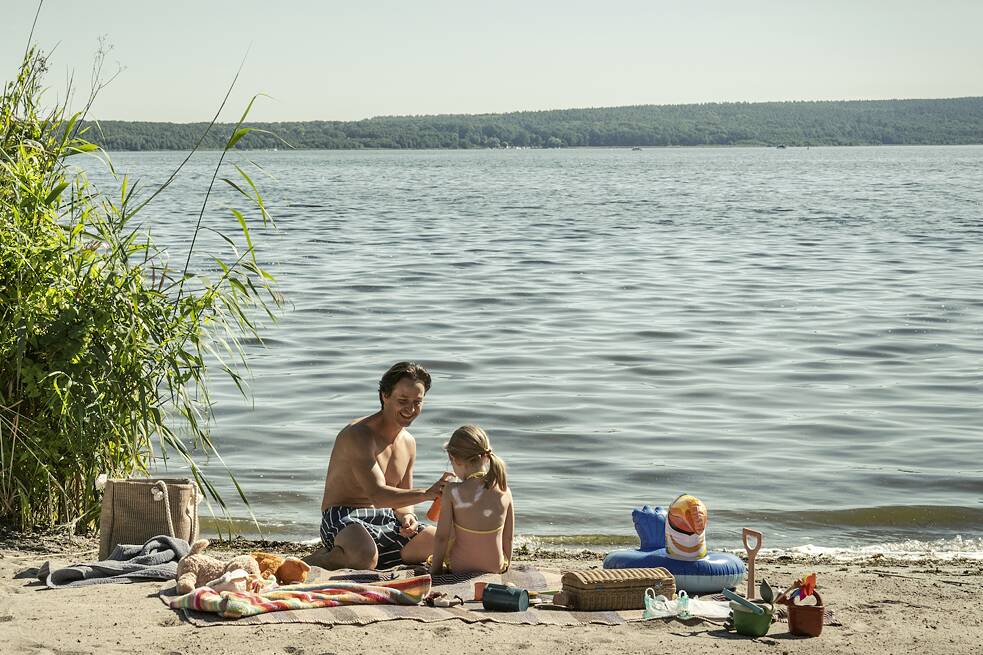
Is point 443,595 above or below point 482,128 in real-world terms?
below

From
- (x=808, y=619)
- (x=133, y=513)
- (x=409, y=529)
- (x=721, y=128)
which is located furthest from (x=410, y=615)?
(x=721, y=128)

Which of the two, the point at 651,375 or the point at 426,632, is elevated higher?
the point at 426,632

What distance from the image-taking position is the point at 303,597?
5.30 metres

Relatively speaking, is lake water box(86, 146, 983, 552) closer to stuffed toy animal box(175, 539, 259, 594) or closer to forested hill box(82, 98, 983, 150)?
stuffed toy animal box(175, 539, 259, 594)

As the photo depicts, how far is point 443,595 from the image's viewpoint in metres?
5.52

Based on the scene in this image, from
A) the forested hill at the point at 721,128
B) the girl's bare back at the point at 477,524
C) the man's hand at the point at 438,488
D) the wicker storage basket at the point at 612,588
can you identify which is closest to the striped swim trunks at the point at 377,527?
the man's hand at the point at 438,488

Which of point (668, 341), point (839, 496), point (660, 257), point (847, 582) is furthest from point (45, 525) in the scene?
point (660, 257)

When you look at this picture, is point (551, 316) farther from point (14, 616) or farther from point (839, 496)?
point (14, 616)

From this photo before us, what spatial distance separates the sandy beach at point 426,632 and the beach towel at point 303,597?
0.12m

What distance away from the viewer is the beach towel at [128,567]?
18.6 feet

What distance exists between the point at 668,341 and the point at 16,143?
10.8 metres

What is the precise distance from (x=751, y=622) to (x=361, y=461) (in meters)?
2.25

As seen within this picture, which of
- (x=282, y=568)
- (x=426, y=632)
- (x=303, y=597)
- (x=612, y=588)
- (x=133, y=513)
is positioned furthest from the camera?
(x=133, y=513)

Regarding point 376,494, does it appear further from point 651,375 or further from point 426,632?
→ point 651,375
